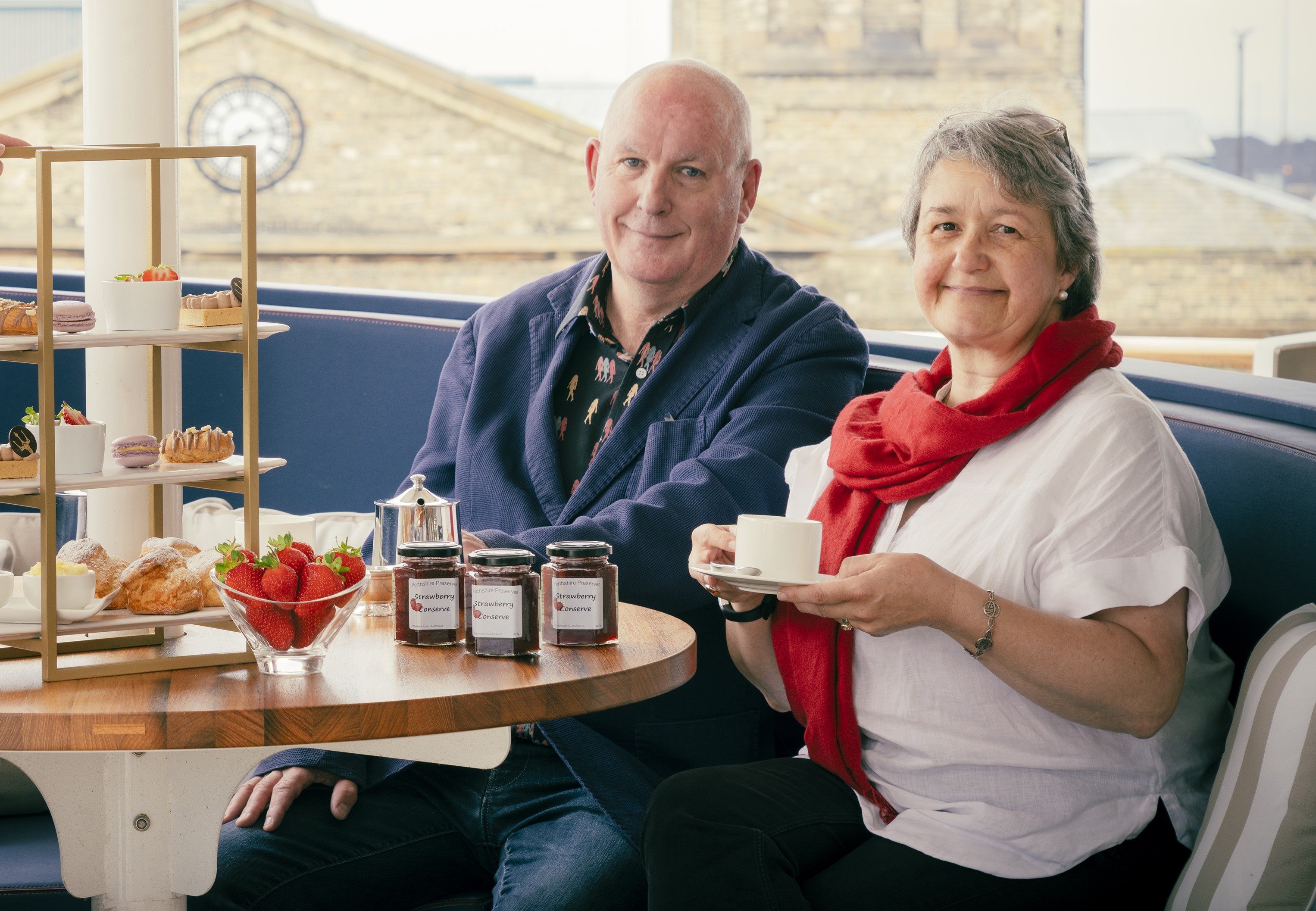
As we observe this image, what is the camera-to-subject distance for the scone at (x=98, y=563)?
4.37 feet

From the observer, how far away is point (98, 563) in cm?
135

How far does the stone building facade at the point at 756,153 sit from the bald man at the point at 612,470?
64.8 feet

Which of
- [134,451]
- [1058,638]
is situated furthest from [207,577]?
[1058,638]

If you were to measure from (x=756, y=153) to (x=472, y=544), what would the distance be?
73.9 feet

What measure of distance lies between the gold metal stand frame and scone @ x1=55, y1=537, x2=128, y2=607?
5cm

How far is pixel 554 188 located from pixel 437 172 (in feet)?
7.00

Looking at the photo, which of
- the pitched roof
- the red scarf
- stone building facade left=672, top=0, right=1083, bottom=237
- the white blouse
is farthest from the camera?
the pitched roof

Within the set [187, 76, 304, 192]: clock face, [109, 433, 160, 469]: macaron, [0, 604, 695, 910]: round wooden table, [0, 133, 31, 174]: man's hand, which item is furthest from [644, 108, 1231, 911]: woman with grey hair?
[187, 76, 304, 192]: clock face

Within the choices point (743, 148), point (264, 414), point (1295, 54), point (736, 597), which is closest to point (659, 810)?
point (736, 597)

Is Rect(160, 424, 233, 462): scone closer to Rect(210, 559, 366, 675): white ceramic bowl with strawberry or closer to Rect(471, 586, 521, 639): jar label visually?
Rect(210, 559, 366, 675): white ceramic bowl with strawberry

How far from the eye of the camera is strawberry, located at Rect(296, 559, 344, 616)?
1.27 meters

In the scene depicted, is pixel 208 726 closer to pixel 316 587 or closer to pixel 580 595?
pixel 316 587

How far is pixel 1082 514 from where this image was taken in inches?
54.0

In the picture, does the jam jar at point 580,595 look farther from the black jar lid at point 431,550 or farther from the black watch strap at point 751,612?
the black watch strap at point 751,612
